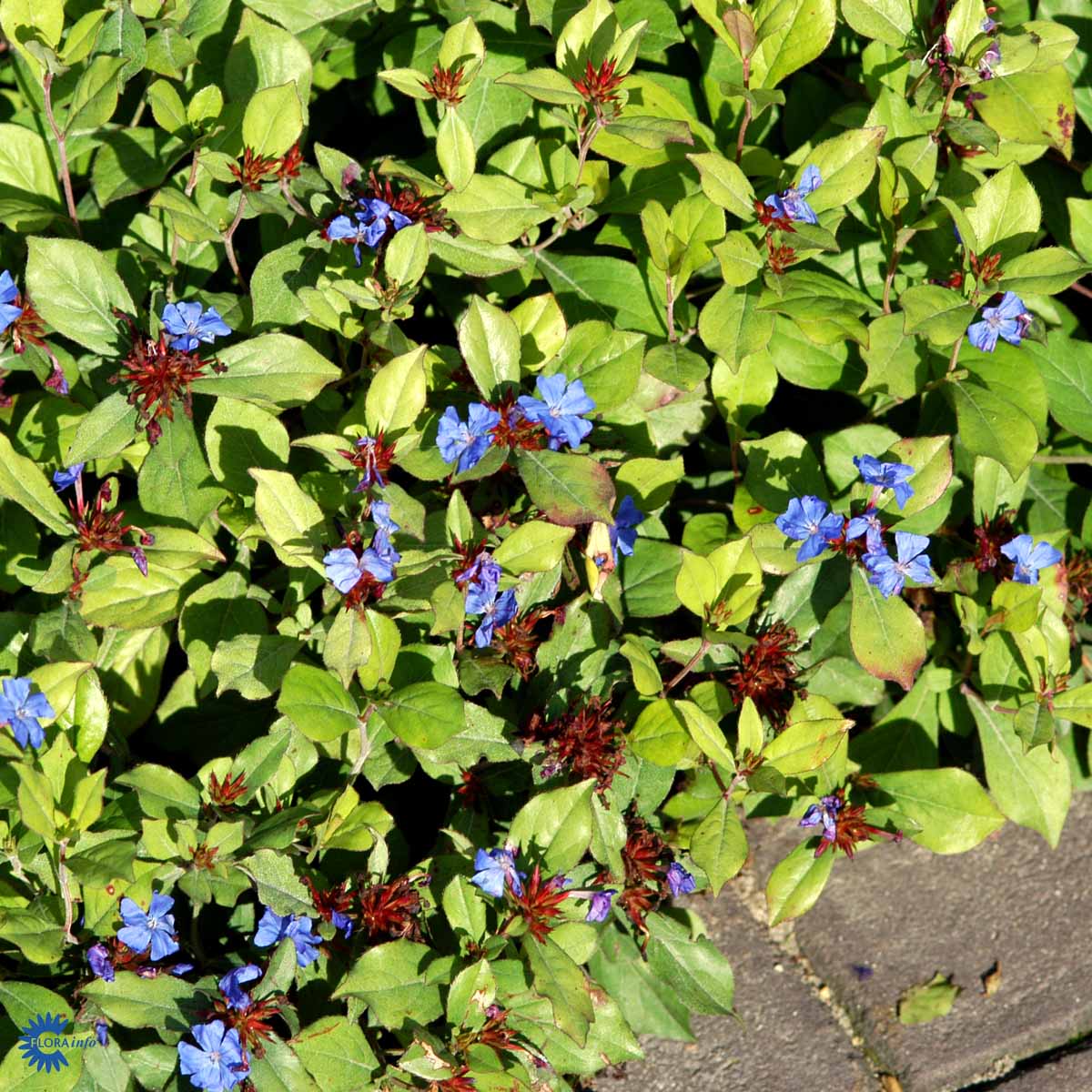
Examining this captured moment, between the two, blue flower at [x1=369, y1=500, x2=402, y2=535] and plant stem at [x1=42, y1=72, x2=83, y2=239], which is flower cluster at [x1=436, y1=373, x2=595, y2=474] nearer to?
blue flower at [x1=369, y1=500, x2=402, y2=535]

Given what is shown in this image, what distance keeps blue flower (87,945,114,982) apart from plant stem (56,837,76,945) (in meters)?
0.05

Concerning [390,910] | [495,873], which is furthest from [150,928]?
[495,873]

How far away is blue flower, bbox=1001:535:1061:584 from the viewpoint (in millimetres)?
2270

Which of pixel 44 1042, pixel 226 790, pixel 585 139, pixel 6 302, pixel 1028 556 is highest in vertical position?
pixel 585 139

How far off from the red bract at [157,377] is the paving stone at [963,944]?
1582 millimetres

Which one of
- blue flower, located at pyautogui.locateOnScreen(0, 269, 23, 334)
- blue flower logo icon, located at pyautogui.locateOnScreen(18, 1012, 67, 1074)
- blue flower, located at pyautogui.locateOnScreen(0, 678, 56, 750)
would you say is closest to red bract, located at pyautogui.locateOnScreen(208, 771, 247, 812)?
blue flower, located at pyautogui.locateOnScreen(0, 678, 56, 750)

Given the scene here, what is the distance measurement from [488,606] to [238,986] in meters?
0.73

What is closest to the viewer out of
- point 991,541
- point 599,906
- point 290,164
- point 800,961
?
point 599,906

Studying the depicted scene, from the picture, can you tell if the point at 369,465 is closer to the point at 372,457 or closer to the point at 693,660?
the point at 372,457

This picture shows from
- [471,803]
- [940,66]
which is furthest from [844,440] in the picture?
[471,803]

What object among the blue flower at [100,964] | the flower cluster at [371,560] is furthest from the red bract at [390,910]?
the flower cluster at [371,560]

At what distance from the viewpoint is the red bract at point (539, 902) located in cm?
201

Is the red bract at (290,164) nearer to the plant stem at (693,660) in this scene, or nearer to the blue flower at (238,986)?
the plant stem at (693,660)

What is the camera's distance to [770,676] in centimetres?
225
